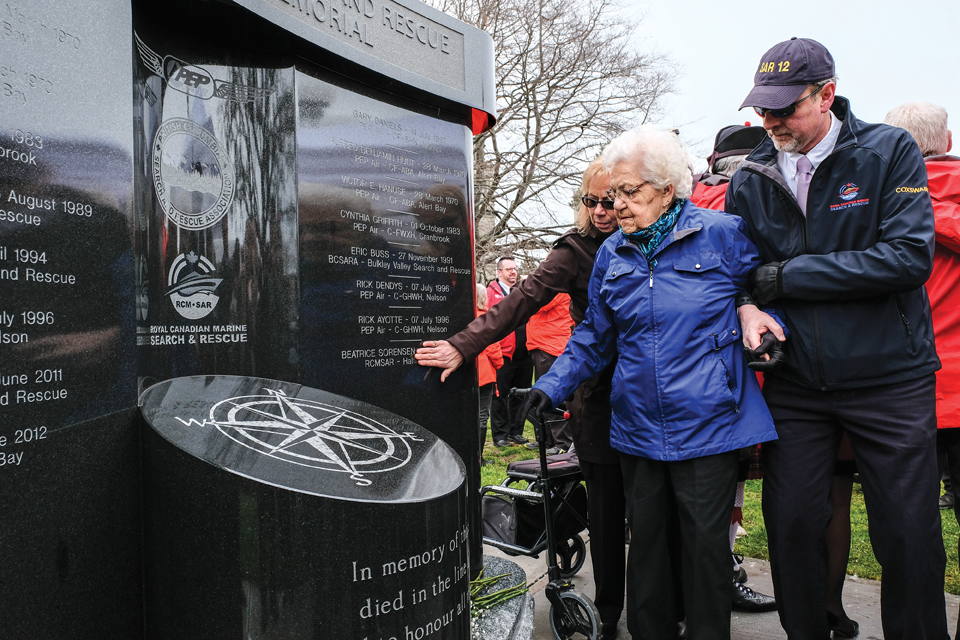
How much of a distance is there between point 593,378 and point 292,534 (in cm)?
159

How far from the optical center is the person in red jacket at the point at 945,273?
257cm

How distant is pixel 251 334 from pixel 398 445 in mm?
763

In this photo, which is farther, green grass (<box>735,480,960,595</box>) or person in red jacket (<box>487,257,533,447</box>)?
person in red jacket (<box>487,257,533,447</box>)

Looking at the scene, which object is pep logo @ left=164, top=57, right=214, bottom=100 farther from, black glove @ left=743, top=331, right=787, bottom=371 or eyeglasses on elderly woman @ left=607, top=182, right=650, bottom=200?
black glove @ left=743, top=331, right=787, bottom=371

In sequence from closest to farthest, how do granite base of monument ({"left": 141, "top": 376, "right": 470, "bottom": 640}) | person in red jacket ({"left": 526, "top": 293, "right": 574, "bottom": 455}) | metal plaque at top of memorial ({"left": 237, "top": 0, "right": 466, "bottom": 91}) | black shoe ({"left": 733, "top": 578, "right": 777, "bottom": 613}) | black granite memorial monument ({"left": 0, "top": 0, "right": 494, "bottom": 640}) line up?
granite base of monument ({"left": 141, "top": 376, "right": 470, "bottom": 640}) → black granite memorial monument ({"left": 0, "top": 0, "right": 494, "bottom": 640}) → metal plaque at top of memorial ({"left": 237, "top": 0, "right": 466, "bottom": 91}) → black shoe ({"left": 733, "top": 578, "right": 777, "bottom": 613}) → person in red jacket ({"left": 526, "top": 293, "right": 574, "bottom": 455})

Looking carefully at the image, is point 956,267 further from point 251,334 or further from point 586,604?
point 251,334

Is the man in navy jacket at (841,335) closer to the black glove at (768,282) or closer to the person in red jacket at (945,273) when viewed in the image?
the black glove at (768,282)

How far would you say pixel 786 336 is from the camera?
93.6 inches

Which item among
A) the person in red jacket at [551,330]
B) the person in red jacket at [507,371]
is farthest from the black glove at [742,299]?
the person in red jacket at [507,371]

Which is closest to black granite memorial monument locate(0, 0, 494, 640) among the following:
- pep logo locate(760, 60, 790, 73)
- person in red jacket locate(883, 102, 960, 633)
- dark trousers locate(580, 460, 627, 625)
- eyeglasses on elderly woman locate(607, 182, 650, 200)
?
dark trousers locate(580, 460, 627, 625)

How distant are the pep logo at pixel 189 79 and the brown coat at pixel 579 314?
1.35m

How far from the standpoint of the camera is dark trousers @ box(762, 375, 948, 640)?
2.22 m

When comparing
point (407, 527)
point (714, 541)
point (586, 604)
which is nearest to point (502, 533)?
point (586, 604)

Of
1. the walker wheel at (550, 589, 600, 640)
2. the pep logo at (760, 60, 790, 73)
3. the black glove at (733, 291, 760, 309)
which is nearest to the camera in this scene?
the pep logo at (760, 60, 790, 73)
